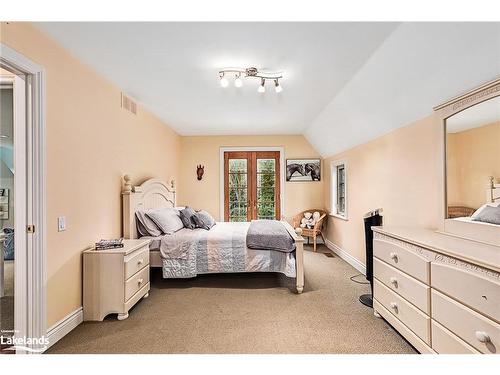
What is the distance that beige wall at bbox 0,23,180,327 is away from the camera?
2029mm

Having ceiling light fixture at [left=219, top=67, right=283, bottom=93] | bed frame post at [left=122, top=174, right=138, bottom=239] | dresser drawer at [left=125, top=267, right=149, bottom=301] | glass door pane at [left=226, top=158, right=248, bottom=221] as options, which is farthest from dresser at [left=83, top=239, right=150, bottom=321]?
glass door pane at [left=226, top=158, right=248, bottom=221]

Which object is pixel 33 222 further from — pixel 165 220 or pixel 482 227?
pixel 482 227

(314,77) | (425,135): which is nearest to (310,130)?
(314,77)

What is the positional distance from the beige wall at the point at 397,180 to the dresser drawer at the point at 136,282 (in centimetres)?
290

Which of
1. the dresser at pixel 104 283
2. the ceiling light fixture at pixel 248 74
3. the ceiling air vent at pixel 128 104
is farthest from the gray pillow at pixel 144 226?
the ceiling light fixture at pixel 248 74

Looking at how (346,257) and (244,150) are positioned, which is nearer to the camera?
(346,257)

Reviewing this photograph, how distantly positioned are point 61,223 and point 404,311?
2828 millimetres

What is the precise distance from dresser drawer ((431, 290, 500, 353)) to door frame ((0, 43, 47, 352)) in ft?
9.06

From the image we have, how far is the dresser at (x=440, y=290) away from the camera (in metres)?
1.33

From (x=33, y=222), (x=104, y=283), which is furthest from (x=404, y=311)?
(x=33, y=222)

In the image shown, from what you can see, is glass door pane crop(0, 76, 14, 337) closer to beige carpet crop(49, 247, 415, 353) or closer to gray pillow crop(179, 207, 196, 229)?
beige carpet crop(49, 247, 415, 353)

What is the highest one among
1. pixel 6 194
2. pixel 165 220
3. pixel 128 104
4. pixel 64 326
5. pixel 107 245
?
pixel 128 104

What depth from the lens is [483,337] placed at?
1.32 meters

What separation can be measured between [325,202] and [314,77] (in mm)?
3480
